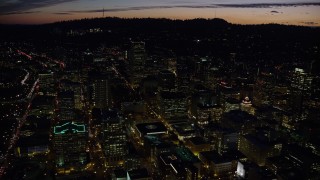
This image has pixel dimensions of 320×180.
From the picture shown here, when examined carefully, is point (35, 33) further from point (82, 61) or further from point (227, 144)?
point (227, 144)

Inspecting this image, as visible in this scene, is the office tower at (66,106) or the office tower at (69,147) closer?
the office tower at (69,147)

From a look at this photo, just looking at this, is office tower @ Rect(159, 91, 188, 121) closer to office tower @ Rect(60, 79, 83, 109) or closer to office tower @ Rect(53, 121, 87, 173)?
office tower @ Rect(60, 79, 83, 109)

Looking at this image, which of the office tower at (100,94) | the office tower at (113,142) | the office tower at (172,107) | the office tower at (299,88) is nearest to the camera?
the office tower at (113,142)

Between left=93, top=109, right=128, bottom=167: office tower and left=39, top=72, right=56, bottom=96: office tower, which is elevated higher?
left=39, top=72, right=56, bottom=96: office tower

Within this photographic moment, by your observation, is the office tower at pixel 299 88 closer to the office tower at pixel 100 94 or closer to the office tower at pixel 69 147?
the office tower at pixel 100 94

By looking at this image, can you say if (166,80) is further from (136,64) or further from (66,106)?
(66,106)

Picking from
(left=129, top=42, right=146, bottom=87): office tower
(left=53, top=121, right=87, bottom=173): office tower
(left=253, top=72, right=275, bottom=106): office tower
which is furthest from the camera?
(left=129, top=42, right=146, bottom=87): office tower

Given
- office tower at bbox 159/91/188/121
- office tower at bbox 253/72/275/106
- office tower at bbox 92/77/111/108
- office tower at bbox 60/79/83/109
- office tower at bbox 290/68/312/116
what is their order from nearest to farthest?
office tower at bbox 159/91/188/121 < office tower at bbox 290/68/312/116 < office tower at bbox 92/77/111/108 < office tower at bbox 60/79/83/109 < office tower at bbox 253/72/275/106

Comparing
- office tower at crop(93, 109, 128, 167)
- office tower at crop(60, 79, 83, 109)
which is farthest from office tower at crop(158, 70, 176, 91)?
office tower at crop(93, 109, 128, 167)

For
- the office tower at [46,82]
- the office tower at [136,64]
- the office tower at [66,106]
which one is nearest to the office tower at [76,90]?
the office tower at [66,106]
